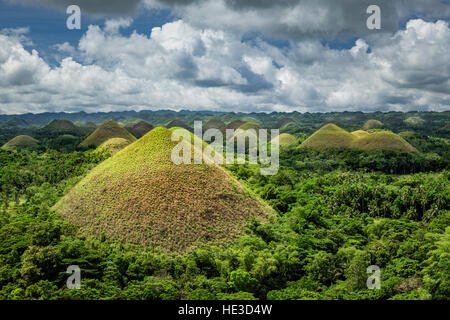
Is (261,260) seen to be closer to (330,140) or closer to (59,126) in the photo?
(330,140)

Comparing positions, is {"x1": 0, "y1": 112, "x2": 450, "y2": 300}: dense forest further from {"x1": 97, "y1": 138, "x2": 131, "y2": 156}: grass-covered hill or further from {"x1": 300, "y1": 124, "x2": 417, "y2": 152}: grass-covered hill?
{"x1": 300, "y1": 124, "x2": 417, "y2": 152}: grass-covered hill

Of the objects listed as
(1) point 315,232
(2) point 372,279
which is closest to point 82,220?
(1) point 315,232

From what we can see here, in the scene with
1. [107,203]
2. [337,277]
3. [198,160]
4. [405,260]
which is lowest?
[337,277]

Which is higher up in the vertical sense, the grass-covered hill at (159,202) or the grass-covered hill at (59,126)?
the grass-covered hill at (59,126)

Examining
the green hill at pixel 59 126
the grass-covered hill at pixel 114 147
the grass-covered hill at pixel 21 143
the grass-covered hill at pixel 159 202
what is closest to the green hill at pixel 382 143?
the grass-covered hill at pixel 159 202

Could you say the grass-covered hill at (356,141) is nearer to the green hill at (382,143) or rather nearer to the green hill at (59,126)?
the green hill at (382,143)

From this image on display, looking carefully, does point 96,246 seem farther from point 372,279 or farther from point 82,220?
point 372,279
